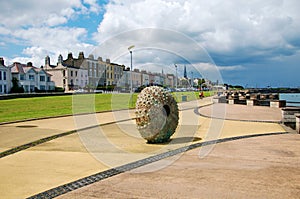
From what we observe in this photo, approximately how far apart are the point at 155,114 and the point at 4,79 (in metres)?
53.5

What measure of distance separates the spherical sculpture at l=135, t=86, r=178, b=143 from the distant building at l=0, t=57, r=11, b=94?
51930 millimetres

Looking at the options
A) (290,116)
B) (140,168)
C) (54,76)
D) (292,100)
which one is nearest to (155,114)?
(140,168)

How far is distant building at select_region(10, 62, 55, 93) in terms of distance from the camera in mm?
60281

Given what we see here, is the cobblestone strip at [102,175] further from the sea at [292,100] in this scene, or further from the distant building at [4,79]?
the distant building at [4,79]

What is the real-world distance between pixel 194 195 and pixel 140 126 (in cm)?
434

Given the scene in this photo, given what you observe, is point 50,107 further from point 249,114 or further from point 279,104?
point 279,104

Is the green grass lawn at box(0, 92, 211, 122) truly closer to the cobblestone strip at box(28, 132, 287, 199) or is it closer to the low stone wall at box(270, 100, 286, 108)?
the cobblestone strip at box(28, 132, 287, 199)

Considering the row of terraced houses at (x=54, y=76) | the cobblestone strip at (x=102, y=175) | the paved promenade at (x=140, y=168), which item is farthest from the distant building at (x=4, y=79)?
the cobblestone strip at (x=102, y=175)

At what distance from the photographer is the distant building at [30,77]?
60.3 meters

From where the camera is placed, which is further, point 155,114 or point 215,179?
point 155,114

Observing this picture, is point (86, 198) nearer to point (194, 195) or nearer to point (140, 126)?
point (194, 195)

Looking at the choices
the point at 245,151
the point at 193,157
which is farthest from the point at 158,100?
the point at 245,151

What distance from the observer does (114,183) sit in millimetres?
5324

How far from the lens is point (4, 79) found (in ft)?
177
